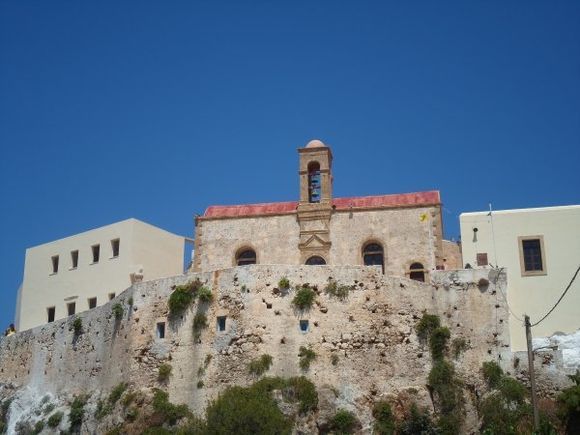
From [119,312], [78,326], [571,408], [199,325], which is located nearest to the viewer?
[571,408]

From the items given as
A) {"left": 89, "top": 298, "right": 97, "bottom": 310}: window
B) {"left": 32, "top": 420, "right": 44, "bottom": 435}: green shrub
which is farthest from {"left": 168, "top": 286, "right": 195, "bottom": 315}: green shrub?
{"left": 89, "top": 298, "right": 97, "bottom": 310}: window

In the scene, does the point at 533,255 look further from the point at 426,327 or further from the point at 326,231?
the point at 326,231

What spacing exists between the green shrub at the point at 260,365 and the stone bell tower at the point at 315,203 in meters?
9.34

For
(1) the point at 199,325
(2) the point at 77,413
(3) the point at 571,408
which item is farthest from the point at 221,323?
(3) the point at 571,408

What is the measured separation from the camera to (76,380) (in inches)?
1634

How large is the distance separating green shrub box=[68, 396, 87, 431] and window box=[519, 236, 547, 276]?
19.8 m

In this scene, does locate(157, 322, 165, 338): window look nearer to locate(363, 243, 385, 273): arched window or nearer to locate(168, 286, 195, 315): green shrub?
locate(168, 286, 195, 315): green shrub

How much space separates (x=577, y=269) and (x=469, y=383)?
7093 millimetres

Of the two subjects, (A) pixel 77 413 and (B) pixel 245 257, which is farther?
(B) pixel 245 257

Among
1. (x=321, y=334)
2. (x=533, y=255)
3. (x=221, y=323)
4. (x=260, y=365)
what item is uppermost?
(x=533, y=255)

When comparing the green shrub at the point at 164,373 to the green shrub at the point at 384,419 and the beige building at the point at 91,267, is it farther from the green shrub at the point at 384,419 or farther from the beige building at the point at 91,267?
the beige building at the point at 91,267

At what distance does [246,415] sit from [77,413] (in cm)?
1040

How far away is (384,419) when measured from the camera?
114 feet

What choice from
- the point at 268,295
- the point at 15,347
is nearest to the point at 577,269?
the point at 268,295
